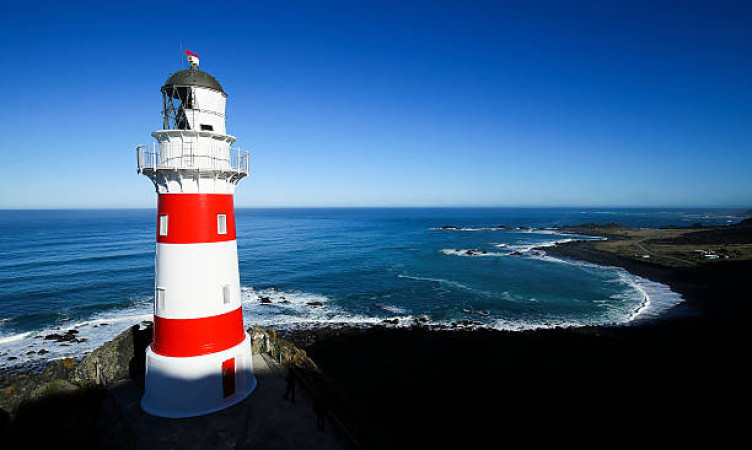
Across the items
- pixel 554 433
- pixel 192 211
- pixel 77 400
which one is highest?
pixel 192 211

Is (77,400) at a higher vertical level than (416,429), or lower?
higher

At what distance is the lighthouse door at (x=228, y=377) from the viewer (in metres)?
9.13

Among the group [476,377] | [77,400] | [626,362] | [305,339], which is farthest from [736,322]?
[77,400]

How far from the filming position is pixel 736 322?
70.2ft

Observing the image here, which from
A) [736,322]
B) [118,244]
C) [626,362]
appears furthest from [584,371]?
[118,244]

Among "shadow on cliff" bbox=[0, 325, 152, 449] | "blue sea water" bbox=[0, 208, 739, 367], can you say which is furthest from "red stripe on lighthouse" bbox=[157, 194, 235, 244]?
"blue sea water" bbox=[0, 208, 739, 367]

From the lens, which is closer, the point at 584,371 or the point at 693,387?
the point at 693,387

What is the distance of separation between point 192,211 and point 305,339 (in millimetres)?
13481

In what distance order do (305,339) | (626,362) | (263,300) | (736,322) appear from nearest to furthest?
Result: (626,362)
(305,339)
(736,322)
(263,300)

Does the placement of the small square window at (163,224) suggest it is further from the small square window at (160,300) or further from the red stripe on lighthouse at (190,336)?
the red stripe on lighthouse at (190,336)

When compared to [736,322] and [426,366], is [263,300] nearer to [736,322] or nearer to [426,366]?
[426,366]

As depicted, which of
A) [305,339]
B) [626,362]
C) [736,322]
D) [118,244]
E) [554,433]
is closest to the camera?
[554,433]

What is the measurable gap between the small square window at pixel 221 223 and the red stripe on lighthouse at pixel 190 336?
210cm

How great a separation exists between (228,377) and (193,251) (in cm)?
341
